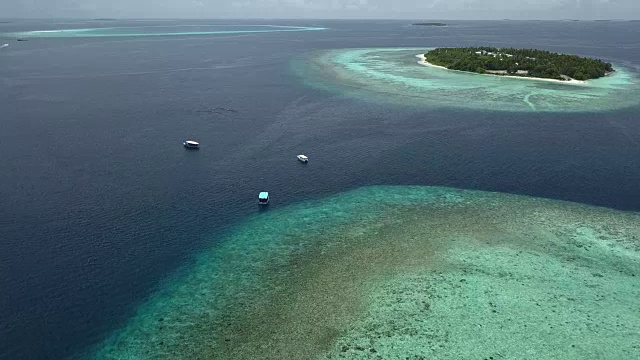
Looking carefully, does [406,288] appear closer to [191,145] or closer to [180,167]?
[180,167]

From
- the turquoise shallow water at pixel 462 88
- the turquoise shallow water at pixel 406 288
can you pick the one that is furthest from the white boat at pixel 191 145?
the turquoise shallow water at pixel 462 88

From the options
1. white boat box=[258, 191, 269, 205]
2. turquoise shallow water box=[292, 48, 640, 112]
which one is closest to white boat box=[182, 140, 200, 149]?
white boat box=[258, 191, 269, 205]

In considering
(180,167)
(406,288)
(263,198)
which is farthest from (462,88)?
(406,288)

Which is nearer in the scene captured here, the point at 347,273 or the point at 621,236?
the point at 347,273

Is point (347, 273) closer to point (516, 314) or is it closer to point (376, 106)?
point (516, 314)

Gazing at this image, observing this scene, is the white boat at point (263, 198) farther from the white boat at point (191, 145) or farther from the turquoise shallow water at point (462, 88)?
the turquoise shallow water at point (462, 88)

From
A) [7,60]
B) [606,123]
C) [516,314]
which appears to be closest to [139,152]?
[516,314]
